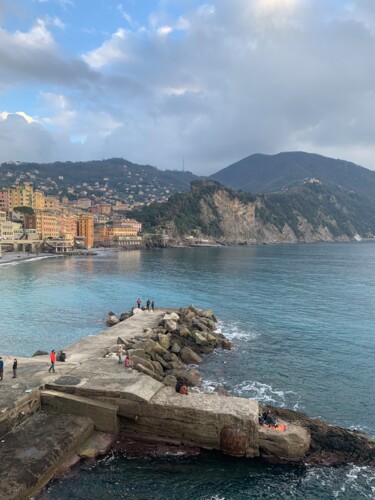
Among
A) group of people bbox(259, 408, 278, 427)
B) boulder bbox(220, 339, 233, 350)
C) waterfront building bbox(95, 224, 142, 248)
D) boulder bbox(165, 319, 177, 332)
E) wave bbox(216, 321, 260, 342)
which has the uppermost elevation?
waterfront building bbox(95, 224, 142, 248)

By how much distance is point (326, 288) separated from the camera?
61.6 meters

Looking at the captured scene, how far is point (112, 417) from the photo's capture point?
54.6 ft

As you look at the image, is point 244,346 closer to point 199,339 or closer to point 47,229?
point 199,339

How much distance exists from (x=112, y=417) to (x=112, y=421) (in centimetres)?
16

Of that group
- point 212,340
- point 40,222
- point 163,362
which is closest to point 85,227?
point 40,222

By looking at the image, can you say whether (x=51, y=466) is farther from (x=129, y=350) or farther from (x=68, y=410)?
(x=129, y=350)

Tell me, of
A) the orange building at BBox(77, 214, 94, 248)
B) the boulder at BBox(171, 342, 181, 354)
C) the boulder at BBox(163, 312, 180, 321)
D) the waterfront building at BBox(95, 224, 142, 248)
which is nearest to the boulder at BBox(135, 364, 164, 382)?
the boulder at BBox(171, 342, 181, 354)

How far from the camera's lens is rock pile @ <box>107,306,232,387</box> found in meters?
22.1

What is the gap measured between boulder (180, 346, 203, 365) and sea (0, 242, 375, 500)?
2.65ft

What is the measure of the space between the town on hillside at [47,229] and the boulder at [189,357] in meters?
112

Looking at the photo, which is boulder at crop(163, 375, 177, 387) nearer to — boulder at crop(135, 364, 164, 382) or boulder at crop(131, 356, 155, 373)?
boulder at crop(135, 364, 164, 382)

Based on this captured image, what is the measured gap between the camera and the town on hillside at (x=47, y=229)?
133m

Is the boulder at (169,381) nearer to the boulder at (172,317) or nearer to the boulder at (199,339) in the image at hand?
the boulder at (199,339)

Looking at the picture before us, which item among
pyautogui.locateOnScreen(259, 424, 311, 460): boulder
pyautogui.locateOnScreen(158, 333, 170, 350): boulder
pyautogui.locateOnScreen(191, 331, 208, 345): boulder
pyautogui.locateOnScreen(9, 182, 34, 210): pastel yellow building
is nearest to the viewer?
pyautogui.locateOnScreen(259, 424, 311, 460): boulder
